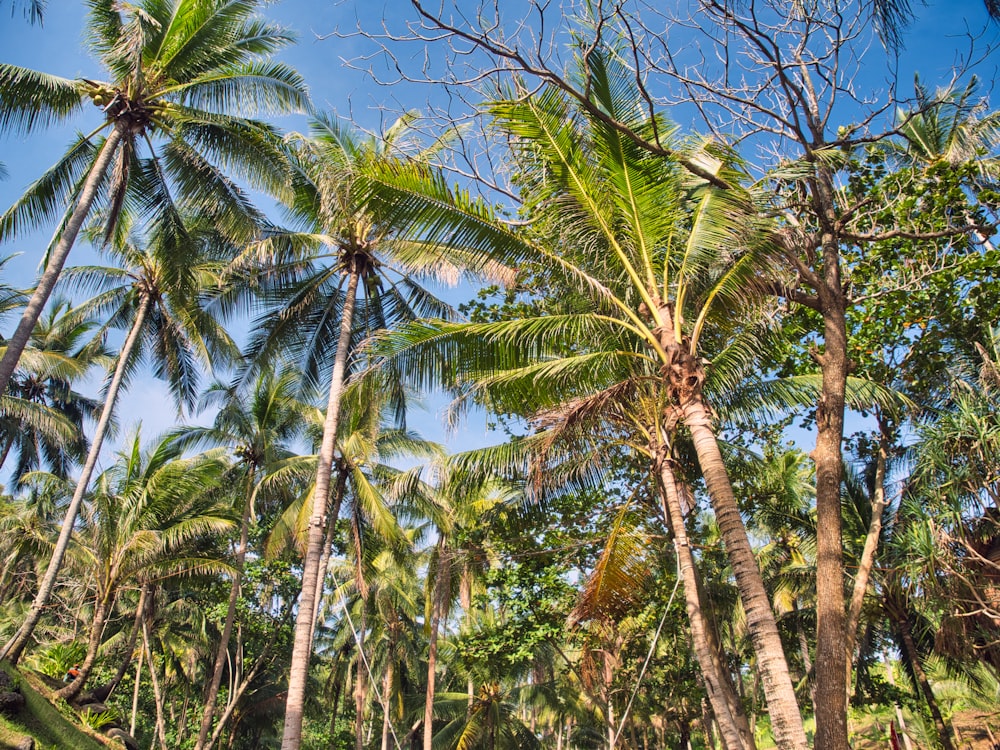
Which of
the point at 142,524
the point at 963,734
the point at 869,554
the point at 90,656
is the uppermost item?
the point at 142,524

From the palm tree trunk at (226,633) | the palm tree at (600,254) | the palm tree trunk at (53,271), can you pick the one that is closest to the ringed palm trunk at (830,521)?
the palm tree at (600,254)

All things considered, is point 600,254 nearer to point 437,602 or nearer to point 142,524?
point 437,602

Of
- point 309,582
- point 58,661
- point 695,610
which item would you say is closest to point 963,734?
point 695,610

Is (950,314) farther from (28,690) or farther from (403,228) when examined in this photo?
(28,690)

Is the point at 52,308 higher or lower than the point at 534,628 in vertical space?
higher

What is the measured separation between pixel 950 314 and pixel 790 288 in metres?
3.62

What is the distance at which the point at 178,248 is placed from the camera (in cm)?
1256

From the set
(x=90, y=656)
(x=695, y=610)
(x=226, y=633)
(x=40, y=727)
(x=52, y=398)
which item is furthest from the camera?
(x=52, y=398)

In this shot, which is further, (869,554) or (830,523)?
(869,554)

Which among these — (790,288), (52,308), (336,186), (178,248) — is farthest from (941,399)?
(52,308)

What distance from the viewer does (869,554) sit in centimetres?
881

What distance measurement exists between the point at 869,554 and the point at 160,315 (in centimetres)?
1530

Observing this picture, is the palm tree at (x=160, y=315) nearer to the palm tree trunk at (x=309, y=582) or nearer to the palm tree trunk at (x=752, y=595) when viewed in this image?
the palm tree trunk at (x=309, y=582)

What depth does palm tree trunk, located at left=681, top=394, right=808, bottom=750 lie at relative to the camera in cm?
504
